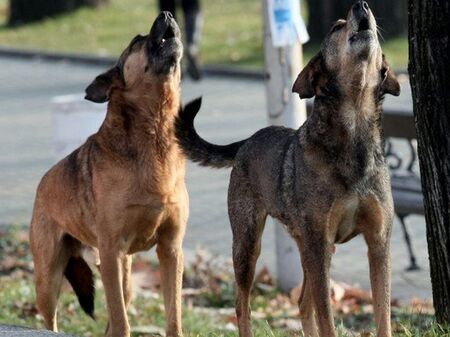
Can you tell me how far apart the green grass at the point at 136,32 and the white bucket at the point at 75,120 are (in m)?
9.90

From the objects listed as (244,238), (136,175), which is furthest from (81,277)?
(244,238)

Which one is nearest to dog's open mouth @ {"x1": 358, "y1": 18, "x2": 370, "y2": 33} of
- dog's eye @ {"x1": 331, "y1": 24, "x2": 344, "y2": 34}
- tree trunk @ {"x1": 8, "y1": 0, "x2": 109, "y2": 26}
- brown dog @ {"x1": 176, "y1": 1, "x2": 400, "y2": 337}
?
brown dog @ {"x1": 176, "y1": 1, "x2": 400, "y2": 337}

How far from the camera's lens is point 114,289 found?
6750mm

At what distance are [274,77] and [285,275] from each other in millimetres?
1396

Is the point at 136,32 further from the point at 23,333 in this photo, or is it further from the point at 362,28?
the point at 362,28

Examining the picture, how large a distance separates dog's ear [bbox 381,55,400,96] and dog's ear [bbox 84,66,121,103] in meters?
1.59

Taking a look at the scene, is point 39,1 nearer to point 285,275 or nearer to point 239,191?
point 285,275

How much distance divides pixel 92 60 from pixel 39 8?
7184mm

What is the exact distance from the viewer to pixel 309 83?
18.8ft

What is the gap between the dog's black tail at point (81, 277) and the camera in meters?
7.51

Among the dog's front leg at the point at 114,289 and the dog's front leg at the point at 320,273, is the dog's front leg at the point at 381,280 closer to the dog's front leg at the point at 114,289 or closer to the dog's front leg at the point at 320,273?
the dog's front leg at the point at 320,273

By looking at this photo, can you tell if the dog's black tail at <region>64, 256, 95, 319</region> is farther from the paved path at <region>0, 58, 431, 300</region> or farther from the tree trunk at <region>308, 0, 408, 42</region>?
the tree trunk at <region>308, 0, 408, 42</region>

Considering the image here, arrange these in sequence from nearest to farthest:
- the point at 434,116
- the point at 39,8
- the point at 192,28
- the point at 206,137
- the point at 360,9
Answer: the point at 360,9, the point at 434,116, the point at 206,137, the point at 192,28, the point at 39,8

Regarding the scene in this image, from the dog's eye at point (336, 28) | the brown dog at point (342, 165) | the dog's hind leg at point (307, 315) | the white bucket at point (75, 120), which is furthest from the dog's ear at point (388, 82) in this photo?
the white bucket at point (75, 120)
